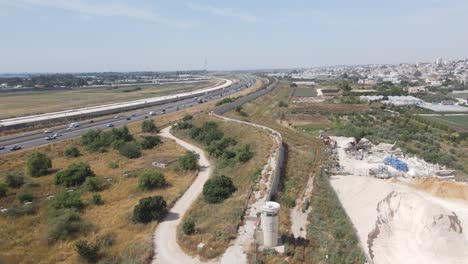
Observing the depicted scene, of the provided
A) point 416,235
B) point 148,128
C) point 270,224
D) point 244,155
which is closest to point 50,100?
point 148,128

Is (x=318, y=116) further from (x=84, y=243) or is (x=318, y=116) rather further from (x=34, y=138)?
(x=84, y=243)

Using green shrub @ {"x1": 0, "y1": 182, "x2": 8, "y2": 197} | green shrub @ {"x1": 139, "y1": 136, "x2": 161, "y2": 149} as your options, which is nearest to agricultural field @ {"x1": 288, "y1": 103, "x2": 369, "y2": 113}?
green shrub @ {"x1": 139, "y1": 136, "x2": 161, "y2": 149}

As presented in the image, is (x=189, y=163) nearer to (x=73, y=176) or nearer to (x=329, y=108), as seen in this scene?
(x=73, y=176)

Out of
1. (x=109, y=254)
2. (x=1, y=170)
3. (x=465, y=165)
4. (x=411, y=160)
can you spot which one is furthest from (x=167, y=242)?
(x=465, y=165)

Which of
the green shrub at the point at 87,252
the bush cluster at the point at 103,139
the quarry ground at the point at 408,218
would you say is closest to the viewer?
the green shrub at the point at 87,252

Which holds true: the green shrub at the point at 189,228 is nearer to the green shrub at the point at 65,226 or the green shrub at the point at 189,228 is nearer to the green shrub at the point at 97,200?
the green shrub at the point at 65,226

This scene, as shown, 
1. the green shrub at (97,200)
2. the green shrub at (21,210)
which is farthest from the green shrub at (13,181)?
the green shrub at (97,200)
